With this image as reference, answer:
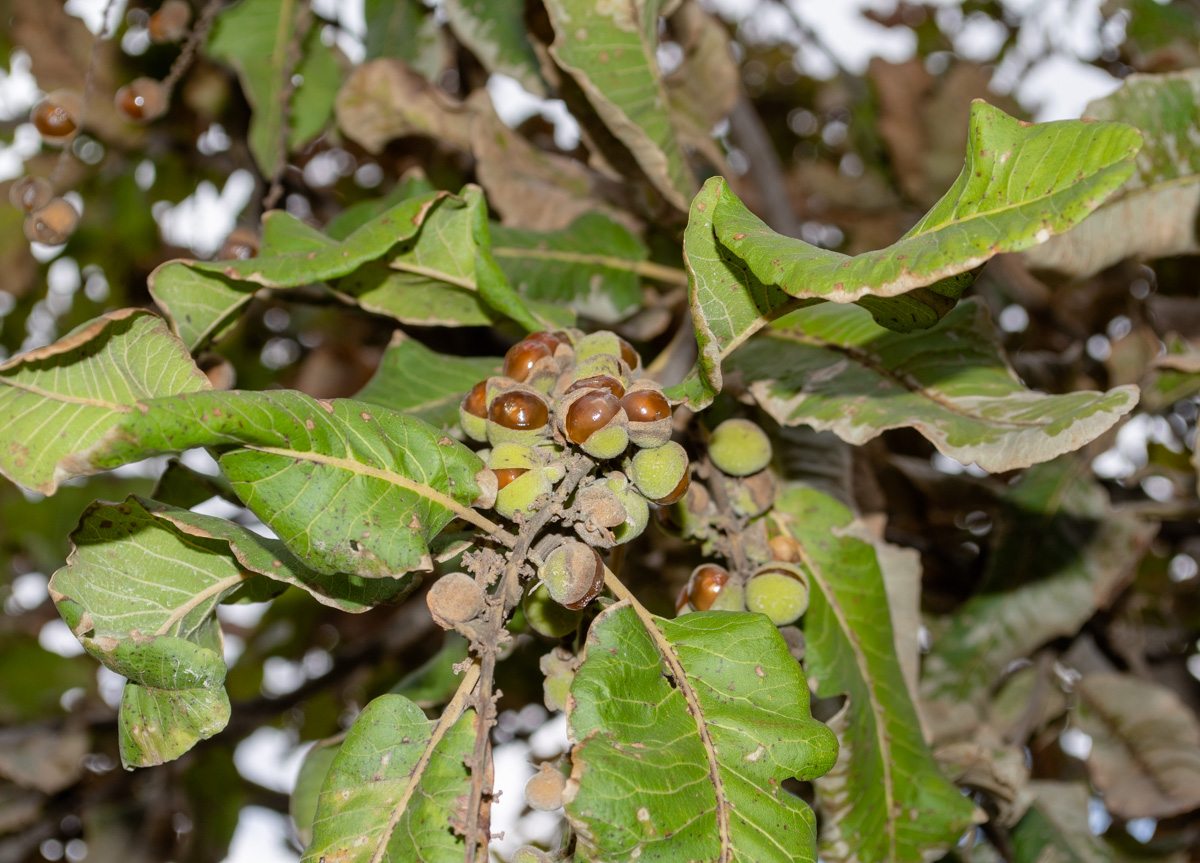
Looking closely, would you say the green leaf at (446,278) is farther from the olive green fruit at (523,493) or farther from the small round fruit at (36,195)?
the small round fruit at (36,195)

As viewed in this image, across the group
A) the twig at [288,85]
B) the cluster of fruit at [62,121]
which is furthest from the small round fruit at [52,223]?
the twig at [288,85]

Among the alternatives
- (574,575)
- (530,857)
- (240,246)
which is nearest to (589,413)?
(574,575)

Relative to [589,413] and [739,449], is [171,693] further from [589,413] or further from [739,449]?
[739,449]

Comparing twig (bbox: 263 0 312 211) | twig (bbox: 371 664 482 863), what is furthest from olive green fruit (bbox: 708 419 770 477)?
twig (bbox: 263 0 312 211)

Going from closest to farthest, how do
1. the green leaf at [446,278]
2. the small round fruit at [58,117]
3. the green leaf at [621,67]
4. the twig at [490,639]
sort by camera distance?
the twig at [490,639]
the green leaf at [446,278]
the green leaf at [621,67]
the small round fruit at [58,117]

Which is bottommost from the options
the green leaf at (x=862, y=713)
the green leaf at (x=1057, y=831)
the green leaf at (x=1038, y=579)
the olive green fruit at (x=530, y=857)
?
the green leaf at (x=1057, y=831)

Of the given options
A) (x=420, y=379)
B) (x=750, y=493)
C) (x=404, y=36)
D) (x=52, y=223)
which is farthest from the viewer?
(x=404, y=36)

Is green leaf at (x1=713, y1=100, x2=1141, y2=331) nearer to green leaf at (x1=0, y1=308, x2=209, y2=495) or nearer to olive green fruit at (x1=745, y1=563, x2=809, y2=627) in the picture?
olive green fruit at (x1=745, y1=563, x2=809, y2=627)
